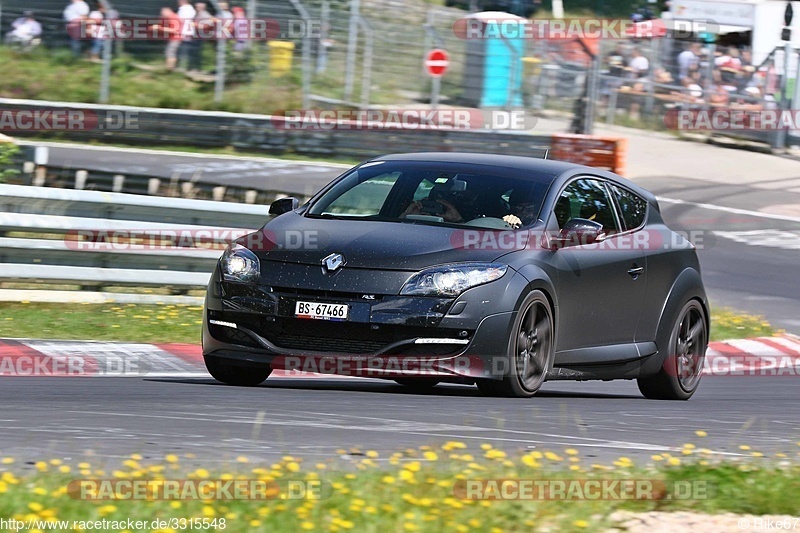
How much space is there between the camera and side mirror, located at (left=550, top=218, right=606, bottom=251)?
852 centimetres

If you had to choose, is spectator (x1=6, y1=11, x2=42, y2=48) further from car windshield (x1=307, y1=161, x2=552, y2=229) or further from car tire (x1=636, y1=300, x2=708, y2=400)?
car tire (x1=636, y1=300, x2=708, y2=400)

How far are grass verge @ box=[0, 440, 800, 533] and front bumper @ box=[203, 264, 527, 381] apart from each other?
1748 mm

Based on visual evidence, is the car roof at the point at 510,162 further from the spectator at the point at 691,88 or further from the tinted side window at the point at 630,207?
the spectator at the point at 691,88

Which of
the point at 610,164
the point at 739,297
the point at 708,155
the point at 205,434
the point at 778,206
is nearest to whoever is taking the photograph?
the point at 205,434

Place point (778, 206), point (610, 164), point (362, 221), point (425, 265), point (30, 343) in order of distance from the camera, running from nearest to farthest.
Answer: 1. point (425, 265)
2. point (362, 221)
3. point (30, 343)
4. point (610, 164)
5. point (778, 206)

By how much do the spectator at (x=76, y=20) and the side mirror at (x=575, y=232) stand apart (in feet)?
60.8

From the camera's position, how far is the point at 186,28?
25.5 m

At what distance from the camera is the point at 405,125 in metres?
23.3

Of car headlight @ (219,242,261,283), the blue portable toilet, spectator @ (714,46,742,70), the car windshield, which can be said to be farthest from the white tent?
car headlight @ (219,242,261,283)

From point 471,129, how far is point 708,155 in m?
7.90

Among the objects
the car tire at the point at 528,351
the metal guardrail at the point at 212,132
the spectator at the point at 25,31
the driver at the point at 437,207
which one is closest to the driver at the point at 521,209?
the driver at the point at 437,207

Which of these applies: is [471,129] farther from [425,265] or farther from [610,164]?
[425,265]

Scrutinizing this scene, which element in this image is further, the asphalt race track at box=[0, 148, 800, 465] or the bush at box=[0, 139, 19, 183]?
the bush at box=[0, 139, 19, 183]

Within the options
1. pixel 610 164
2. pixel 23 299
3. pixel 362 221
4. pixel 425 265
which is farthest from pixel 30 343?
pixel 610 164
